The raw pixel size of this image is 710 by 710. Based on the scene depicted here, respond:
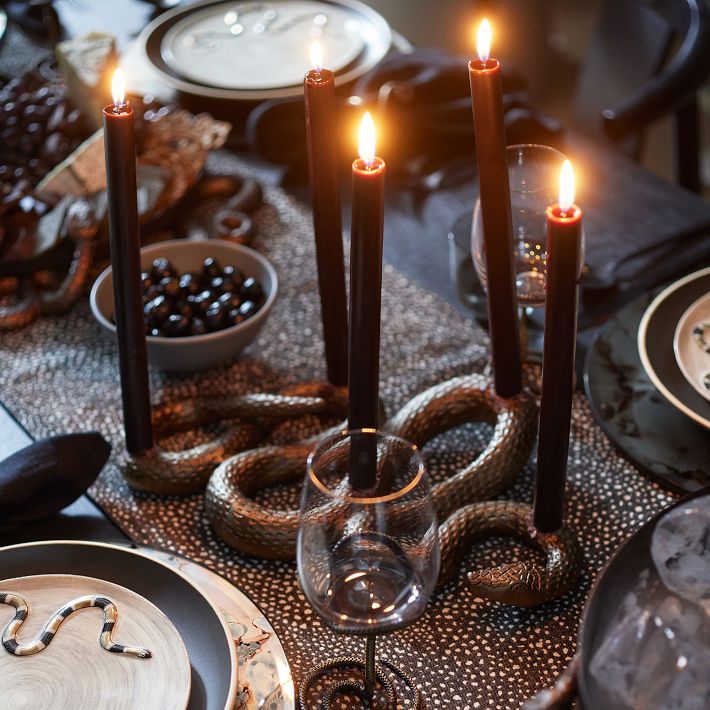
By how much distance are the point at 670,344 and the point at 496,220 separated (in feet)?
0.78

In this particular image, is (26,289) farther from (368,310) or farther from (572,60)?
(572,60)

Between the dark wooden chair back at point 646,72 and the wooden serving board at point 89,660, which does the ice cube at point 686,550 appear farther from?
the dark wooden chair back at point 646,72

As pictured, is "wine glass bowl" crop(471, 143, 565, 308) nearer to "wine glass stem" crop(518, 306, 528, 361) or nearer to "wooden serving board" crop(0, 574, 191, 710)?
"wine glass stem" crop(518, 306, 528, 361)

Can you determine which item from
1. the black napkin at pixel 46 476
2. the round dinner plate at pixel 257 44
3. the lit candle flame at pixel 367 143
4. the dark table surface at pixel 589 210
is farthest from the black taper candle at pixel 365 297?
the round dinner plate at pixel 257 44

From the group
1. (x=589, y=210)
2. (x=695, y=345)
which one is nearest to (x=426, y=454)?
(x=695, y=345)

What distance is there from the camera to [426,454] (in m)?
0.82

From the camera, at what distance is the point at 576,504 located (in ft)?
2.53

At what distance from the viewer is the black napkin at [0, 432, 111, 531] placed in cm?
72

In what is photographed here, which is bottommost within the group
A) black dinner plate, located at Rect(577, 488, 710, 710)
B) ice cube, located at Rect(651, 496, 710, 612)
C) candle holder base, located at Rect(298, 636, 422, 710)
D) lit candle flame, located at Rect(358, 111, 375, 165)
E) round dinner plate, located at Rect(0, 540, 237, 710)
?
candle holder base, located at Rect(298, 636, 422, 710)

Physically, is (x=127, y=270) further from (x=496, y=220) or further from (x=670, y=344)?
(x=670, y=344)

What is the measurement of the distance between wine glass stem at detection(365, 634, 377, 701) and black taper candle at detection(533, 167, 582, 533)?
18 centimetres

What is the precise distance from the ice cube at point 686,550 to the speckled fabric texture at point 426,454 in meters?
0.17

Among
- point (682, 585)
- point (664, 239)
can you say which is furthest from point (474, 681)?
point (664, 239)

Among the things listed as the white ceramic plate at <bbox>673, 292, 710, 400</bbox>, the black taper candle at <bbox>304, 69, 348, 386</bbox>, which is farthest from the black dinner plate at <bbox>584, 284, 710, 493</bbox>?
the black taper candle at <bbox>304, 69, 348, 386</bbox>
